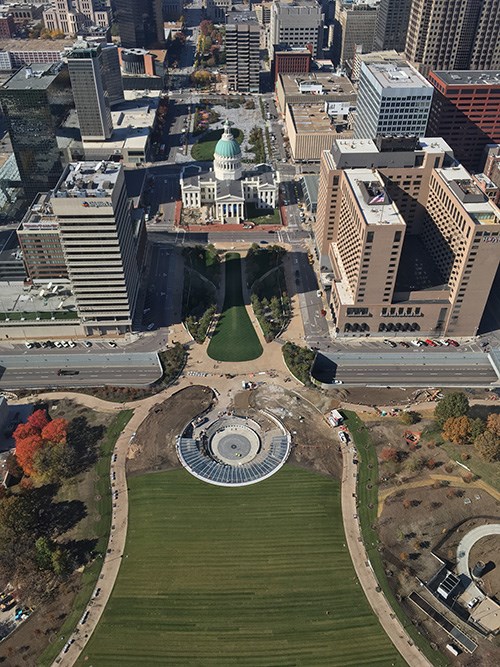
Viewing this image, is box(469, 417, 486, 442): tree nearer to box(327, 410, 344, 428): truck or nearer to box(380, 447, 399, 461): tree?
box(380, 447, 399, 461): tree

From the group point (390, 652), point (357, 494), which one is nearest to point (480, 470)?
point (357, 494)

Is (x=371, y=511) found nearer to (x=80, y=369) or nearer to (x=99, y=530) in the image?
(x=99, y=530)

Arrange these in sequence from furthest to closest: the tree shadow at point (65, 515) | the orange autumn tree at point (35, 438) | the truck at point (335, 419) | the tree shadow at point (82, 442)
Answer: the truck at point (335, 419), the tree shadow at point (82, 442), the orange autumn tree at point (35, 438), the tree shadow at point (65, 515)

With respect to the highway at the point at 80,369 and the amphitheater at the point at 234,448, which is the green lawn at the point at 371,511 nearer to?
the amphitheater at the point at 234,448

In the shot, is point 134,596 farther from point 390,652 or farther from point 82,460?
point 390,652

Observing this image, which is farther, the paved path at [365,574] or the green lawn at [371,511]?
the green lawn at [371,511]

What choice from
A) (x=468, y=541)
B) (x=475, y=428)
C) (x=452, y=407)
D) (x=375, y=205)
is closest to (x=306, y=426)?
(x=452, y=407)

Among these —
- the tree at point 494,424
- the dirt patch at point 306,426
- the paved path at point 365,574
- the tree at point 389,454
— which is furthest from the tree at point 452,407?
the dirt patch at point 306,426

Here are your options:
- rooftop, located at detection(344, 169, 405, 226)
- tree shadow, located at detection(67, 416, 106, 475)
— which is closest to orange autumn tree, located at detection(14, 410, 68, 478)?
tree shadow, located at detection(67, 416, 106, 475)
